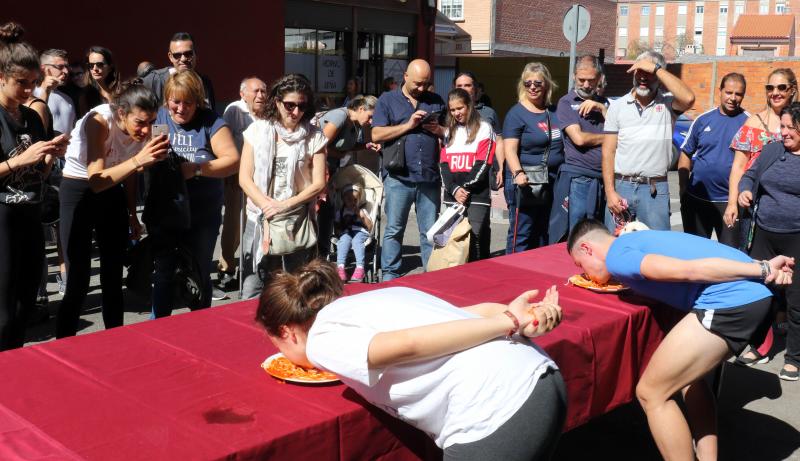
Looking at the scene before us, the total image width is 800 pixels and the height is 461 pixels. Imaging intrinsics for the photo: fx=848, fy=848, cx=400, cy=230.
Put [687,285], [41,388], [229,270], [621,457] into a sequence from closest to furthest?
[41,388] < [687,285] < [621,457] < [229,270]

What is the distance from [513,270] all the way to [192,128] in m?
2.13

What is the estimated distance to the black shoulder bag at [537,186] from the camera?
652 centimetres

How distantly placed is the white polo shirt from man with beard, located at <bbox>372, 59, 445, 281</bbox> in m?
1.36

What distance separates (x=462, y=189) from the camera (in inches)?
248

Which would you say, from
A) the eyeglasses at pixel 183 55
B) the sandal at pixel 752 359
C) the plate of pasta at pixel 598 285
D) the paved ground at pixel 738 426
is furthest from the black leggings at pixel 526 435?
the eyeglasses at pixel 183 55

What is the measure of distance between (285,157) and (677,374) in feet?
8.94

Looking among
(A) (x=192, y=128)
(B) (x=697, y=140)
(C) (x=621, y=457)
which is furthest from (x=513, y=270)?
(B) (x=697, y=140)

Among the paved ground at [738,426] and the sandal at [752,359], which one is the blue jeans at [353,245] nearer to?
the paved ground at [738,426]

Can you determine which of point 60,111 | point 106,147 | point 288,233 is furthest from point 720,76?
point 106,147

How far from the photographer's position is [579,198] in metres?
6.32

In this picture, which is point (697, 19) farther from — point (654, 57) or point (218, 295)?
point (218, 295)

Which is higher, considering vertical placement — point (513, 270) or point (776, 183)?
point (776, 183)

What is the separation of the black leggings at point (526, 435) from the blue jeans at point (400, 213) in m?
4.18

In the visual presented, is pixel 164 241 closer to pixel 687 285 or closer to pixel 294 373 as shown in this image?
pixel 294 373
